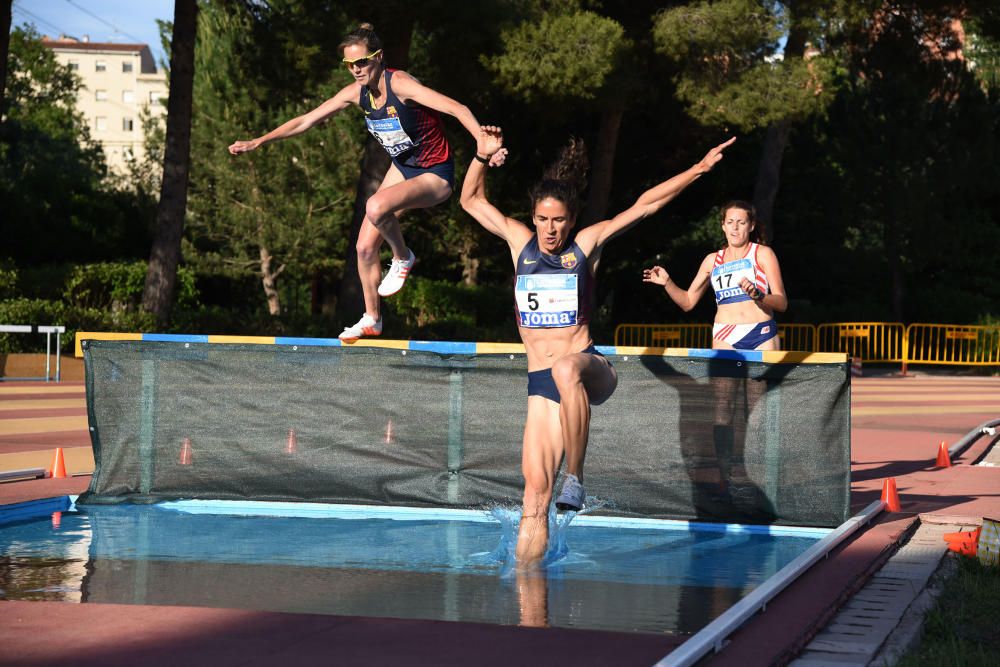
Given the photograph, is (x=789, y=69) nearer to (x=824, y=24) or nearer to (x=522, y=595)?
(x=824, y=24)

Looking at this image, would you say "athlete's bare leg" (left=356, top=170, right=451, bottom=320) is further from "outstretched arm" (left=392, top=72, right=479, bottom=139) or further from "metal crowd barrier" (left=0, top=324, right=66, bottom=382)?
"metal crowd barrier" (left=0, top=324, right=66, bottom=382)

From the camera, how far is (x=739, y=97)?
89.3 ft

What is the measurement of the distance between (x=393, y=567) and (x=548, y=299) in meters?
1.79

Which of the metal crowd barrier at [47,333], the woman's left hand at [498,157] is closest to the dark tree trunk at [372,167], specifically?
the metal crowd barrier at [47,333]

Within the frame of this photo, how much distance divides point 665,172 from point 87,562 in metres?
31.6

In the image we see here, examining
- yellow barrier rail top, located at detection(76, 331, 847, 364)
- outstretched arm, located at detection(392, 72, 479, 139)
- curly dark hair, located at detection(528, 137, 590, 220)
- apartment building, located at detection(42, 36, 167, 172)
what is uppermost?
apartment building, located at detection(42, 36, 167, 172)

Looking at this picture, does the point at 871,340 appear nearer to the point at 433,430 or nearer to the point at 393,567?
the point at 433,430

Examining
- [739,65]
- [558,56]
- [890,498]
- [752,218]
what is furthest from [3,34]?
[890,498]

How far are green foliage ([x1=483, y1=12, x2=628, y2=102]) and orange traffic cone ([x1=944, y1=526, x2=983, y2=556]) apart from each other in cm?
1878

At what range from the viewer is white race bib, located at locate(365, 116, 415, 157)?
315 inches

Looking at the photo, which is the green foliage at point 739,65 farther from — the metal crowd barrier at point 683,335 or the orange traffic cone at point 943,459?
the orange traffic cone at point 943,459

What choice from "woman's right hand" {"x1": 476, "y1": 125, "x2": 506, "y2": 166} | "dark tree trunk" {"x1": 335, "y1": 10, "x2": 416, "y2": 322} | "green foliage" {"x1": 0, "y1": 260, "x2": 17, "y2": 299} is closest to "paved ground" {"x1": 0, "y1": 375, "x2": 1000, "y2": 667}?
"woman's right hand" {"x1": 476, "y1": 125, "x2": 506, "y2": 166}

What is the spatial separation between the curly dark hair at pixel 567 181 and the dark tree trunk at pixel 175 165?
16.6 metres

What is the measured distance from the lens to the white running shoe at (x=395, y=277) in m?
8.70
